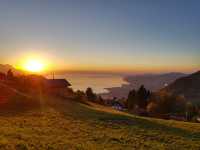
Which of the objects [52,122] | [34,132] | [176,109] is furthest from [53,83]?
[34,132]

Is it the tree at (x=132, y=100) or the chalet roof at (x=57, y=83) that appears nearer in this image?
the chalet roof at (x=57, y=83)

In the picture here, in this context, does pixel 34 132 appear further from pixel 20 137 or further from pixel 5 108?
pixel 5 108

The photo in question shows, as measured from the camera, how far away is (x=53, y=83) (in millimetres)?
65438

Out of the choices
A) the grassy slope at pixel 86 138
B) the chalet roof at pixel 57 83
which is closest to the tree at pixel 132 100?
the chalet roof at pixel 57 83

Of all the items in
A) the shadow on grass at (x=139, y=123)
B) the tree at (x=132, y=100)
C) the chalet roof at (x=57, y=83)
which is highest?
the chalet roof at (x=57, y=83)

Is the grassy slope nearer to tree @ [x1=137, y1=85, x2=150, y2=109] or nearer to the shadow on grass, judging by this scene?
the shadow on grass

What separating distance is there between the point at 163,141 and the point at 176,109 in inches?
2161

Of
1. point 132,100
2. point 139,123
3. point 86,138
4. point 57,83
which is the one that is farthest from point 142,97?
point 86,138

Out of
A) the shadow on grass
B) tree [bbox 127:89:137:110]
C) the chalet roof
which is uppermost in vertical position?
the chalet roof

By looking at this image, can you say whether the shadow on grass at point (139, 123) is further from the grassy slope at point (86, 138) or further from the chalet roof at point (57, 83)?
the chalet roof at point (57, 83)

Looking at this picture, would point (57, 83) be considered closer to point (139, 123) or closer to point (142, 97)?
point (142, 97)

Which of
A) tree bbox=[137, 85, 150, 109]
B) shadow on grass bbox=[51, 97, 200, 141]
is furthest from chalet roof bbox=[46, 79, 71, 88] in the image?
shadow on grass bbox=[51, 97, 200, 141]

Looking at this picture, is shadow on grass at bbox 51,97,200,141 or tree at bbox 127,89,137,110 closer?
shadow on grass at bbox 51,97,200,141

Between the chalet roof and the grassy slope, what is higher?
the chalet roof
